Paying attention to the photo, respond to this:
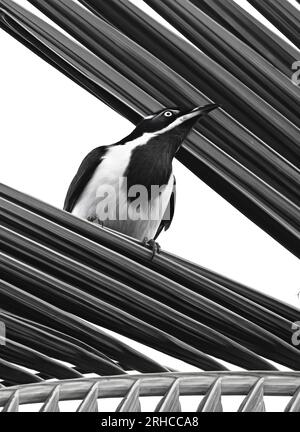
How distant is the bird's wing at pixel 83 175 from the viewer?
3.48 meters

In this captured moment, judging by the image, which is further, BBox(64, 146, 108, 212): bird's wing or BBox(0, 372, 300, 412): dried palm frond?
BBox(64, 146, 108, 212): bird's wing

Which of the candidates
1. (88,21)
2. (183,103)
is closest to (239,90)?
(183,103)

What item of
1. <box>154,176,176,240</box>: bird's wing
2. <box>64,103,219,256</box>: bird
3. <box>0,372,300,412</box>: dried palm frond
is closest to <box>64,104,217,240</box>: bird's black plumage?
<box>64,103,219,256</box>: bird

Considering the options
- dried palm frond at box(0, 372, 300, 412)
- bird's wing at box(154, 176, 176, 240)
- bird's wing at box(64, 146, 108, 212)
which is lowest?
dried palm frond at box(0, 372, 300, 412)

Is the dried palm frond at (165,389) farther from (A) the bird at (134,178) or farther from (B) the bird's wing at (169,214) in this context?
(B) the bird's wing at (169,214)

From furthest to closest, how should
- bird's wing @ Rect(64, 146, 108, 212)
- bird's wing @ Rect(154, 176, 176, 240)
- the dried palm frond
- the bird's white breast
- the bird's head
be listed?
bird's wing @ Rect(154, 176, 176, 240) < bird's wing @ Rect(64, 146, 108, 212) < the bird's white breast < the bird's head < the dried palm frond

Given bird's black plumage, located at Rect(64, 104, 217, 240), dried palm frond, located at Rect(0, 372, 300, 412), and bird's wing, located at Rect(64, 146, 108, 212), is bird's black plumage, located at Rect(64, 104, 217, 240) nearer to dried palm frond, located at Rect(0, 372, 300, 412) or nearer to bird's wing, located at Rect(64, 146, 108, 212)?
bird's wing, located at Rect(64, 146, 108, 212)

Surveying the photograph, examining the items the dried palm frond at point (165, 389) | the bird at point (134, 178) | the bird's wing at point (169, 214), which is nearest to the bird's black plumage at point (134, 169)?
the bird at point (134, 178)

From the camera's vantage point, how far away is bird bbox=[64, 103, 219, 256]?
124 inches

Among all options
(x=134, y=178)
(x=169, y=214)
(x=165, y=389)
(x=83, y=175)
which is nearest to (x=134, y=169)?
(x=134, y=178)

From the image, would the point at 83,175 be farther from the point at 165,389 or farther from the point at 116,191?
the point at 165,389

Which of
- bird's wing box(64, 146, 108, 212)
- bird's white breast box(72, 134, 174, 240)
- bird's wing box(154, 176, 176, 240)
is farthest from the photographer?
bird's wing box(154, 176, 176, 240)

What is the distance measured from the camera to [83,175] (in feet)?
11.6
